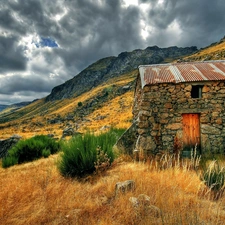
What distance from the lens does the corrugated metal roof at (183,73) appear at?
8180mm

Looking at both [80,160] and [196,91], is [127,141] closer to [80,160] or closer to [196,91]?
[80,160]

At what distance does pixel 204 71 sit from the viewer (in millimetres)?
9109

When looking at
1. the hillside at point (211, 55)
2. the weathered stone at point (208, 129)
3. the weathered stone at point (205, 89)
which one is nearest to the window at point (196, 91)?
the weathered stone at point (205, 89)

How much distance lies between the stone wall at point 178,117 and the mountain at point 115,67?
124m

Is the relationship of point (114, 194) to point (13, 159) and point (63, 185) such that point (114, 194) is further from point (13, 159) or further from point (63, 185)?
point (13, 159)

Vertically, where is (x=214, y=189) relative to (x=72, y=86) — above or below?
below

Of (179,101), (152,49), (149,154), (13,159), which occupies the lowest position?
(13,159)

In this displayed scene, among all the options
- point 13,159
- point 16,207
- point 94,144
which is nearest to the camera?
point 16,207

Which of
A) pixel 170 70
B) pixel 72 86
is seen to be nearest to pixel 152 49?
pixel 72 86

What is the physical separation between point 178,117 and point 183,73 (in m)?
2.34

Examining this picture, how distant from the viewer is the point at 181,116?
26.4 ft

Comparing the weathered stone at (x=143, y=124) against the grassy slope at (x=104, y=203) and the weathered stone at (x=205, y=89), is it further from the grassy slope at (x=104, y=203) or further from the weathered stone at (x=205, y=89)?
the grassy slope at (x=104, y=203)

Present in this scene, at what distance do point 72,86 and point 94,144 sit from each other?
158m

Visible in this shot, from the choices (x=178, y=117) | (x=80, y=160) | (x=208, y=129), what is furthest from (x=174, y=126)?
(x=80, y=160)
